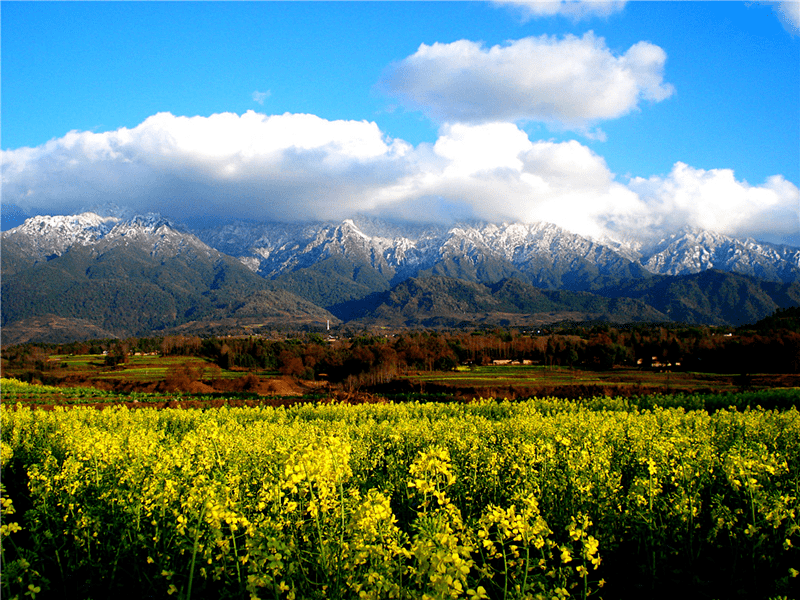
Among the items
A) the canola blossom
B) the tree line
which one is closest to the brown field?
the tree line

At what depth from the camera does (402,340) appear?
415 ft

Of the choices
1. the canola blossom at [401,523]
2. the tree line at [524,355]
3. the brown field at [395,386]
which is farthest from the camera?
the tree line at [524,355]

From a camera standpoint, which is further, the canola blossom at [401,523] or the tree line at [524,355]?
the tree line at [524,355]

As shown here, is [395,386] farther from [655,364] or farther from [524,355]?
[655,364]

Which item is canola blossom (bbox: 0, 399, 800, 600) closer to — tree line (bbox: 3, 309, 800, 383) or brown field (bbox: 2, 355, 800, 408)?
brown field (bbox: 2, 355, 800, 408)

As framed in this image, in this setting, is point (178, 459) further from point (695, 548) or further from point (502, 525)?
point (695, 548)

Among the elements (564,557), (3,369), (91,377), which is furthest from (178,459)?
(3,369)

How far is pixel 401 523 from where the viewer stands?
1043 centimetres

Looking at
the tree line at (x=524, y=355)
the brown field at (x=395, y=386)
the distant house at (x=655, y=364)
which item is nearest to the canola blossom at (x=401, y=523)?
the brown field at (x=395, y=386)

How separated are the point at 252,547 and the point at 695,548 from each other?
8.54 meters

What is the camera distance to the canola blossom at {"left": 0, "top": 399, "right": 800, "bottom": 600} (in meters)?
5.67

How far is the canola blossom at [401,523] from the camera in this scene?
18.6ft

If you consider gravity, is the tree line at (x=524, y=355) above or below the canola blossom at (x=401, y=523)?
below

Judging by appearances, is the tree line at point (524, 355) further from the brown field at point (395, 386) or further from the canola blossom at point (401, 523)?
the canola blossom at point (401, 523)
